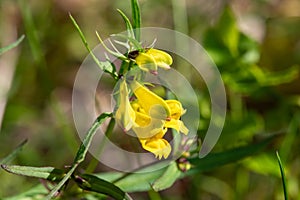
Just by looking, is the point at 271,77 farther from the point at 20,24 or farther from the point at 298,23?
the point at 20,24

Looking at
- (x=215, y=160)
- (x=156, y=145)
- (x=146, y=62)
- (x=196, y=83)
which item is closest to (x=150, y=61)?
(x=146, y=62)

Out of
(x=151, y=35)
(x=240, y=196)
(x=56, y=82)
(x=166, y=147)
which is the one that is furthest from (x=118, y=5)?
(x=166, y=147)

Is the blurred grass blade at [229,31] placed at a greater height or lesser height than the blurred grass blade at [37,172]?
lesser

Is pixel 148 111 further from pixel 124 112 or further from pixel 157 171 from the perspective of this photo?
pixel 157 171

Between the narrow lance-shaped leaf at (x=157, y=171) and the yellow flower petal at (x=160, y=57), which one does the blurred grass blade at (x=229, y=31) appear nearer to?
the narrow lance-shaped leaf at (x=157, y=171)

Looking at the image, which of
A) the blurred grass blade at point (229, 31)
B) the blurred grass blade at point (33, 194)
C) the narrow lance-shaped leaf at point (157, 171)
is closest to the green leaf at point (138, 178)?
the narrow lance-shaped leaf at point (157, 171)

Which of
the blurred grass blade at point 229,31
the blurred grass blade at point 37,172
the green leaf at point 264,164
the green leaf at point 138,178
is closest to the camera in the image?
the blurred grass blade at point 37,172

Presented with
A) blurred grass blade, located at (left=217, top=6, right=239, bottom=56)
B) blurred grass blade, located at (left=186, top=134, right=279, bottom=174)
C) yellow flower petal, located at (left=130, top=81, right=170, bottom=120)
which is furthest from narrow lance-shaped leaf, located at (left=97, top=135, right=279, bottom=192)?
blurred grass blade, located at (left=217, top=6, right=239, bottom=56)
